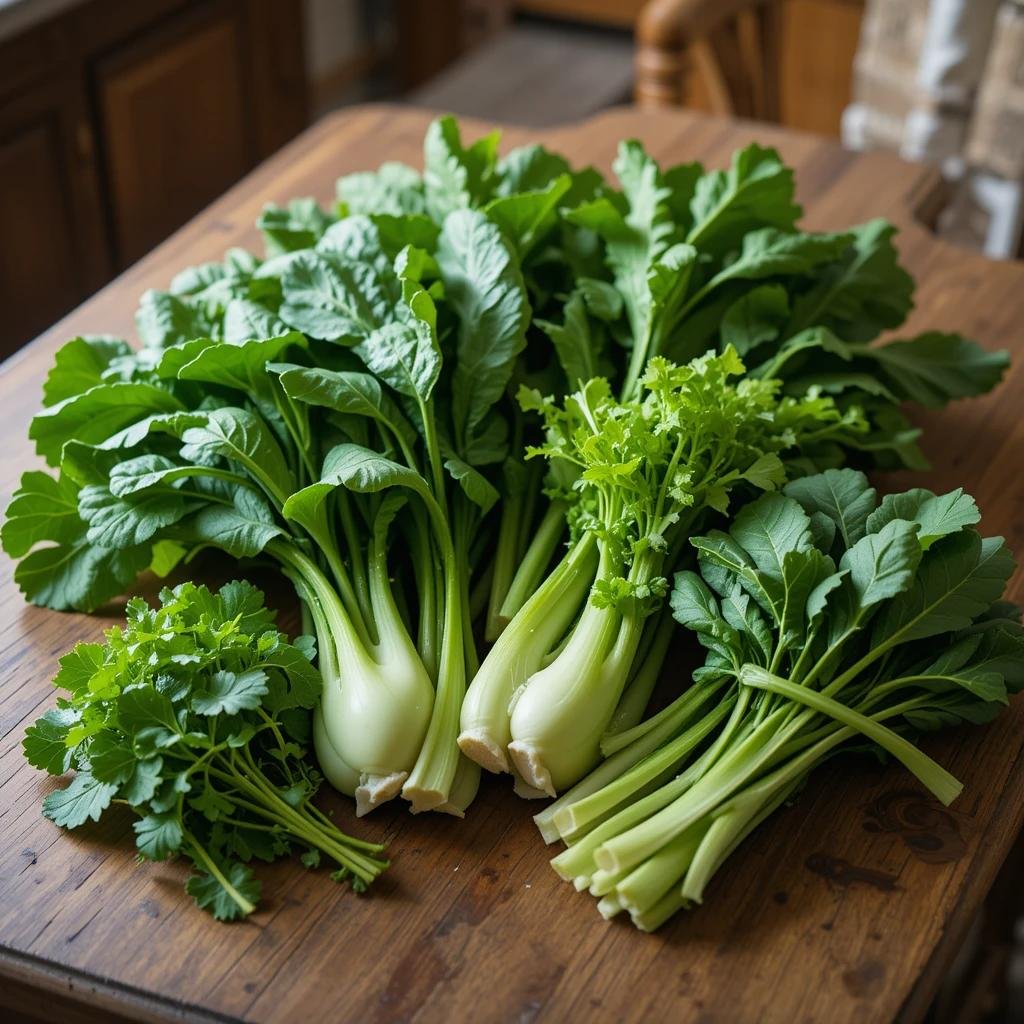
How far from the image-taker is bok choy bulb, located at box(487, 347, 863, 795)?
1132 mm

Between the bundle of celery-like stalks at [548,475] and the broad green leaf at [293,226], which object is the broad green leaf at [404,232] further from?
the broad green leaf at [293,226]

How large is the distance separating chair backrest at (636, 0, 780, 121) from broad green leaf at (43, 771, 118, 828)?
167 cm

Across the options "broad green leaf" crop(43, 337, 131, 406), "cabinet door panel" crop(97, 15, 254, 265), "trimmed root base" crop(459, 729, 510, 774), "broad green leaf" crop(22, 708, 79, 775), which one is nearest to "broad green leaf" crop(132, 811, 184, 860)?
"broad green leaf" crop(22, 708, 79, 775)

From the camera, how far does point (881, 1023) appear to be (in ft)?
3.17

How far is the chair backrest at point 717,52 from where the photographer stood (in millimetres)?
2311

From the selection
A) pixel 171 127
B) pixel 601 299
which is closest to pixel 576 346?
pixel 601 299

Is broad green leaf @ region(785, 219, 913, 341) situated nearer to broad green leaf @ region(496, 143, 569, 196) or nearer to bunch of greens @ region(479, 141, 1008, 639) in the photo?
bunch of greens @ region(479, 141, 1008, 639)

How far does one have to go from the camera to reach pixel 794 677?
1.12 metres

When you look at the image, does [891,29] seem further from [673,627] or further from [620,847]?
[620,847]

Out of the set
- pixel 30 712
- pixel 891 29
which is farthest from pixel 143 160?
pixel 30 712

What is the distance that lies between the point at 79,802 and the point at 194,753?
0.10 m

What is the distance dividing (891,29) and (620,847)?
2.22 metres

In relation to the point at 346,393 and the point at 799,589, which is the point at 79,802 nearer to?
the point at 346,393

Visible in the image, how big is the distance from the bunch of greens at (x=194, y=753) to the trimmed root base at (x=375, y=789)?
32 millimetres
